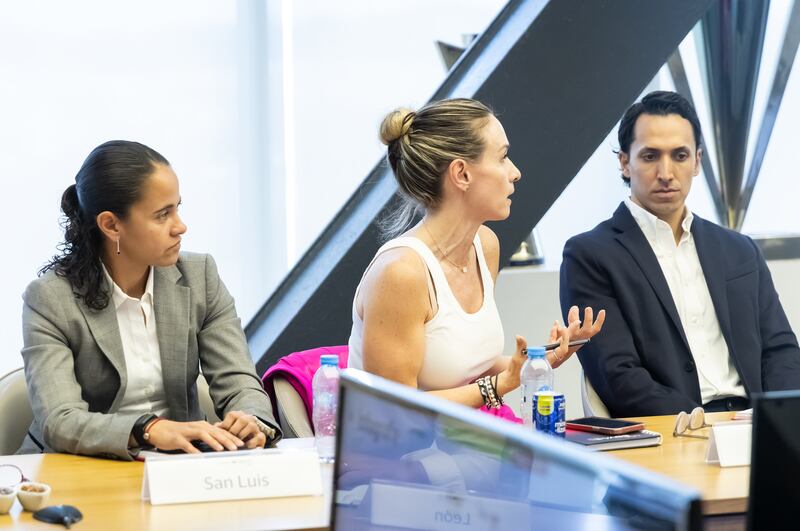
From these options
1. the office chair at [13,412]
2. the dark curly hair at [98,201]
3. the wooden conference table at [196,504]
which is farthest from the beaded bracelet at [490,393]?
the office chair at [13,412]

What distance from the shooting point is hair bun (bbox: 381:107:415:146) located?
266 centimetres

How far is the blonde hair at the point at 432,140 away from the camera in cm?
266

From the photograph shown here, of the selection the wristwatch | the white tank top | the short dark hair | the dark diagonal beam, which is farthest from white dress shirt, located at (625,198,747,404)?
the wristwatch

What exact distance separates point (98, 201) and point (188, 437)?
0.71 m

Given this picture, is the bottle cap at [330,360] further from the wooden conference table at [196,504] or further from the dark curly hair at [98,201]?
the dark curly hair at [98,201]

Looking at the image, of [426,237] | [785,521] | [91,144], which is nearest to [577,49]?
[426,237]

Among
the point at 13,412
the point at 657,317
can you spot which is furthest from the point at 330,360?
the point at 657,317

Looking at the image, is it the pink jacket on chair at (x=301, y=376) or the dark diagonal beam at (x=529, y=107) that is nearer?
the pink jacket on chair at (x=301, y=376)

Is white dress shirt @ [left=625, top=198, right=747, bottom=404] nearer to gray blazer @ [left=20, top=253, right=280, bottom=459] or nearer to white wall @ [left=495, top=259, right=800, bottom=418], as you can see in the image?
white wall @ [left=495, top=259, right=800, bottom=418]

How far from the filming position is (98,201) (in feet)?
8.41

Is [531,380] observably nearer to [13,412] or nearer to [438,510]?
[13,412]

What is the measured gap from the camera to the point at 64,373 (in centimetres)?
239

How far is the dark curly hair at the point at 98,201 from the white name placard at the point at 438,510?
1664 mm

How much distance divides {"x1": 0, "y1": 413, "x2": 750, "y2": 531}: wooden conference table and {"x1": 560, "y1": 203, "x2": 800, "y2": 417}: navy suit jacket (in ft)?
2.21
